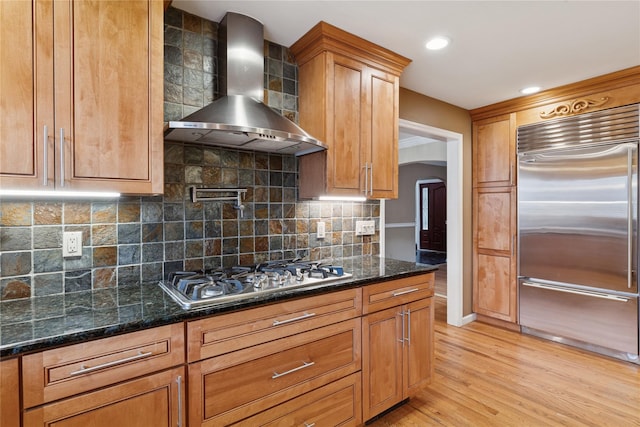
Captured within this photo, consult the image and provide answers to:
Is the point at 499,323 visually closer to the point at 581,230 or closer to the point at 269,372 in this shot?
the point at 581,230

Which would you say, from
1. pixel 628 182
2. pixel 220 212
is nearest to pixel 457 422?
pixel 220 212

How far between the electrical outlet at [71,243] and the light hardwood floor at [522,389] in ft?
6.41

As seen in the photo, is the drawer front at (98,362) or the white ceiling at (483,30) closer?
the drawer front at (98,362)

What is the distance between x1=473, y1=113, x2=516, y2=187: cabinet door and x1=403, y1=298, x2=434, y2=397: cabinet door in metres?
2.07

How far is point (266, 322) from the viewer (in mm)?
1470

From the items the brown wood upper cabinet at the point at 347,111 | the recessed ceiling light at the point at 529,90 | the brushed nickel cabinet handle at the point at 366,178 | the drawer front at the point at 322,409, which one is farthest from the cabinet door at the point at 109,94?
the recessed ceiling light at the point at 529,90

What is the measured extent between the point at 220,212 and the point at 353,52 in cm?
141

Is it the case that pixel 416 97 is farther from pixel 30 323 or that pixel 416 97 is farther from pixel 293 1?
pixel 30 323

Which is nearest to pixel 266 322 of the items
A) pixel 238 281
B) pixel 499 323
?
pixel 238 281

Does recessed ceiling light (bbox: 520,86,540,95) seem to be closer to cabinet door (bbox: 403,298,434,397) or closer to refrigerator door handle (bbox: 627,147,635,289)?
refrigerator door handle (bbox: 627,147,635,289)

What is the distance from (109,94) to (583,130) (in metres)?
3.73

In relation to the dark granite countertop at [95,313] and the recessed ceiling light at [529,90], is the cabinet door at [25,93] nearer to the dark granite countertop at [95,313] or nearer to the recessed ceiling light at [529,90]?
the dark granite countertop at [95,313]

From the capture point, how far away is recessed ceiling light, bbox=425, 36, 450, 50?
86.0 inches

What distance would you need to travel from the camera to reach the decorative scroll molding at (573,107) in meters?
2.91
